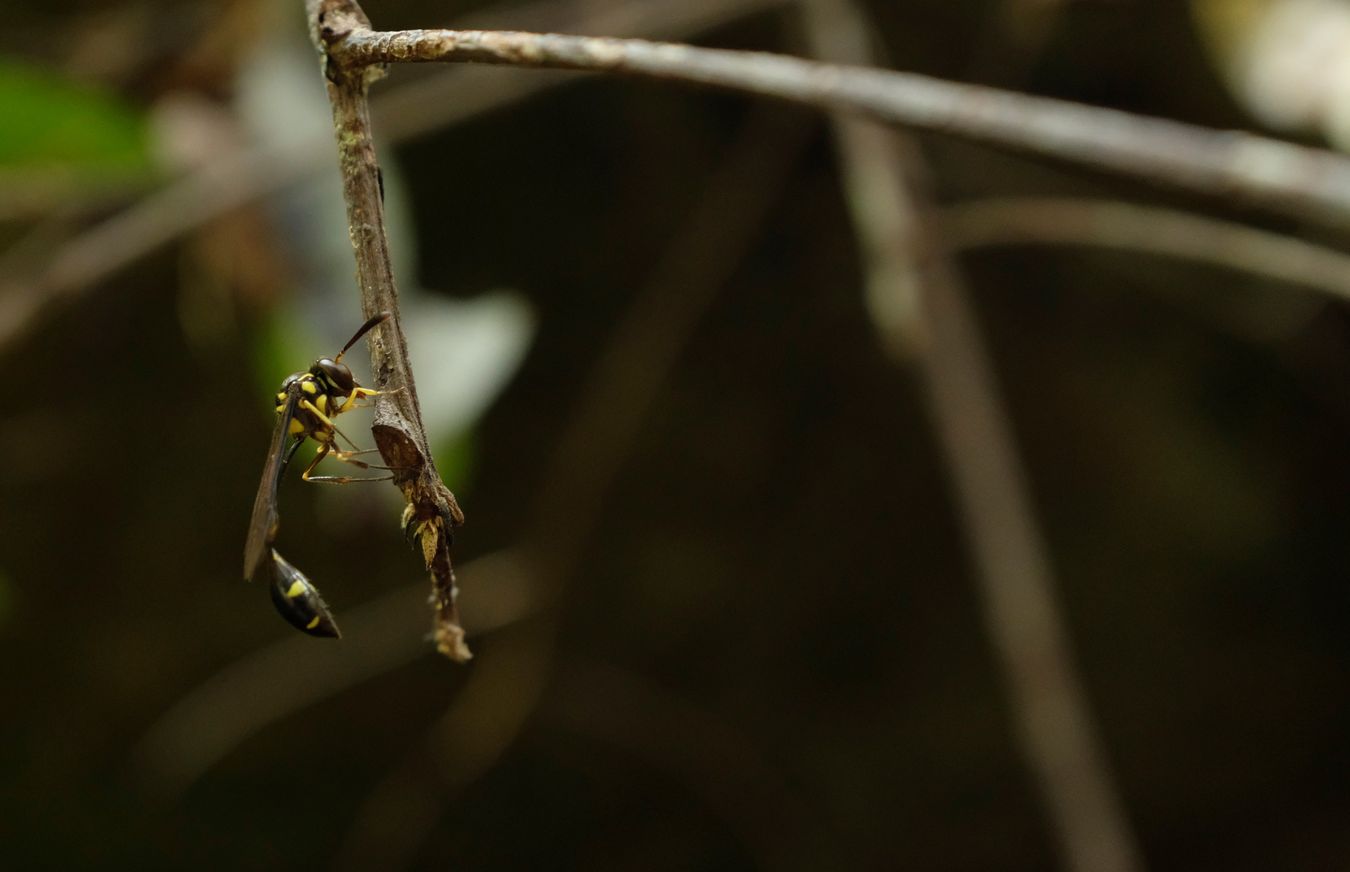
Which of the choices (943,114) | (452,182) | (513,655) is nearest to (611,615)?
(513,655)

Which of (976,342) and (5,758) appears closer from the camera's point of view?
(976,342)

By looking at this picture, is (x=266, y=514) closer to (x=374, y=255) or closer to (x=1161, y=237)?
(x=374, y=255)

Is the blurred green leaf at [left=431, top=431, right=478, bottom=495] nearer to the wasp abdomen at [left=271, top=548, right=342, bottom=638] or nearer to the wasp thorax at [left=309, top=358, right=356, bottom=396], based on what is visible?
the wasp thorax at [left=309, top=358, right=356, bottom=396]

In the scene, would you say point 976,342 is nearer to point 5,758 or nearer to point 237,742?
point 237,742

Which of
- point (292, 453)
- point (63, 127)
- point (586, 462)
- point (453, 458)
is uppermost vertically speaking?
point (586, 462)

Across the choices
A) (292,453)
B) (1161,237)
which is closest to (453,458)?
(292,453)
